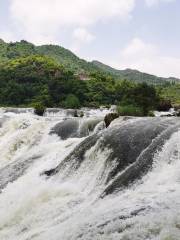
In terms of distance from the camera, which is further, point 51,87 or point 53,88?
point 51,87

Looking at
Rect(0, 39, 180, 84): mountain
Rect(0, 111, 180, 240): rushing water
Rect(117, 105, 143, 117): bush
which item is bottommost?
Rect(0, 111, 180, 240): rushing water

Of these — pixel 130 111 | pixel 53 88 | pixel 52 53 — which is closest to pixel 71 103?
pixel 53 88

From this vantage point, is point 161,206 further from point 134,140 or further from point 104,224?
point 134,140

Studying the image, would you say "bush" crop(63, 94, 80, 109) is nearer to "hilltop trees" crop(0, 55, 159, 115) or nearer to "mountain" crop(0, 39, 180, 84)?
"hilltop trees" crop(0, 55, 159, 115)

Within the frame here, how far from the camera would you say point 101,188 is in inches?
598

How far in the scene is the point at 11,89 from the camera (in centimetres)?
7188

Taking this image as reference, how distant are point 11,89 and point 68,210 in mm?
58690

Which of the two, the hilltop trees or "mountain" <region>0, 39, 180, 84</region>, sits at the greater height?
"mountain" <region>0, 39, 180, 84</region>

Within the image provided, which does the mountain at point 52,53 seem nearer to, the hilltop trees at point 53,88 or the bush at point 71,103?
the hilltop trees at point 53,88

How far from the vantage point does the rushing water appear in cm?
1137

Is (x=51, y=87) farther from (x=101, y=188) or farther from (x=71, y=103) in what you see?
(x=101, y=188)

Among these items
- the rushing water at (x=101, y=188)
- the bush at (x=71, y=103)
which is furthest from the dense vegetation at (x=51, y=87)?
the rushing water at (x=101, y=188)

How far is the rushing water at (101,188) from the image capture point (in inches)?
448

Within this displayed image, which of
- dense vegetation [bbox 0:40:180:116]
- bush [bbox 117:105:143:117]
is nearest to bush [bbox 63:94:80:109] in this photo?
dense vegetation [bbox 0:40:180:116]
